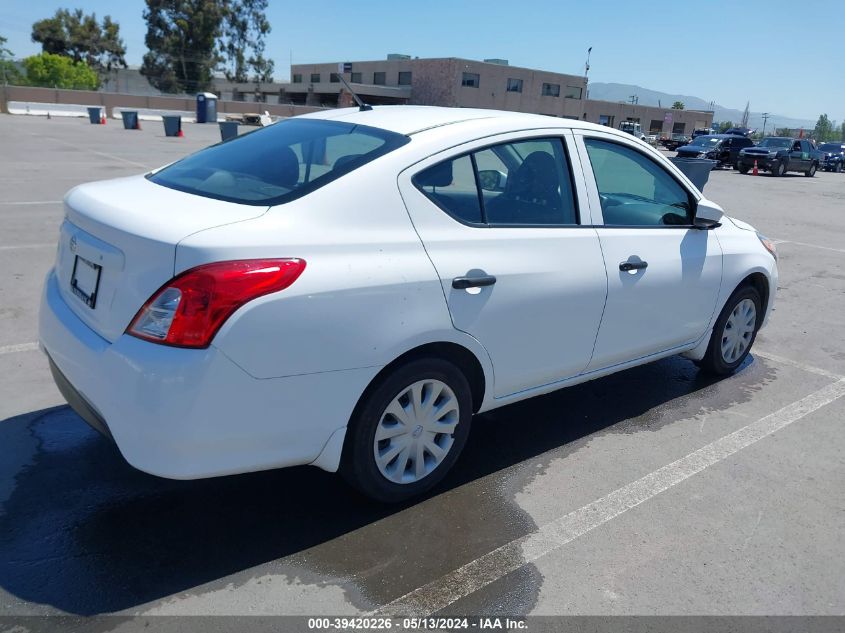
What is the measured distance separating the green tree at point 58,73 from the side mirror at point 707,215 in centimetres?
7281

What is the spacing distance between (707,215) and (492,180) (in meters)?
1.70

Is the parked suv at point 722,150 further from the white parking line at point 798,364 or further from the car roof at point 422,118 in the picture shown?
the car roof at point 422,118

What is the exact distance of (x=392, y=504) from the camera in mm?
3371

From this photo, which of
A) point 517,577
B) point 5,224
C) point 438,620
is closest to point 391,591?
point 438,620

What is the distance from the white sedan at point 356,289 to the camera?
8.56ft

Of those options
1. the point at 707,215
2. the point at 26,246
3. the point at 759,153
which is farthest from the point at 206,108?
the point at 707,215

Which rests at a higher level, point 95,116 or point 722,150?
point 722,150

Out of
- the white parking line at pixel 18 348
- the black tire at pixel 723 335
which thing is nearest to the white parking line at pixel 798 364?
the black tire at pixel 723 335

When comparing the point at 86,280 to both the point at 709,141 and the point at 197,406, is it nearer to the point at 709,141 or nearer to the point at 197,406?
the point at 197,406

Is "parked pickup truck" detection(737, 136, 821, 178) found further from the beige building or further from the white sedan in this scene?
the beige building

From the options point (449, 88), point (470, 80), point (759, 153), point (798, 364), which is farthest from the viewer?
point (470, 80)

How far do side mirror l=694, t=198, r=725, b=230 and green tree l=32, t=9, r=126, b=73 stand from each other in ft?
287

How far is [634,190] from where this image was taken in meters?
4.54

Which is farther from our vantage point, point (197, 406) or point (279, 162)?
point (279, 162)
